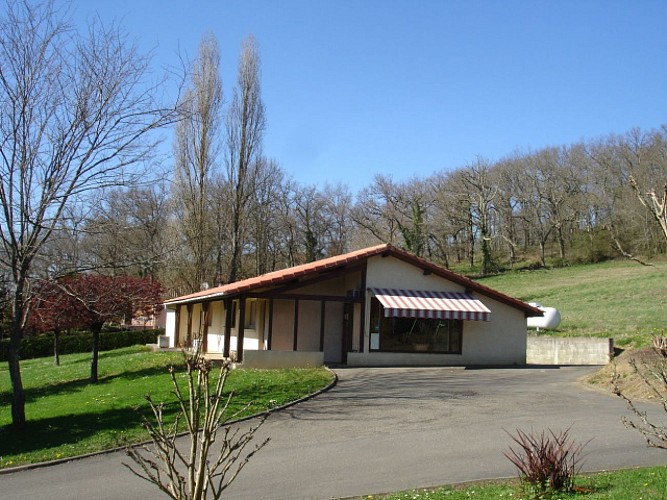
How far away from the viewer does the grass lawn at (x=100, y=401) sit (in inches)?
480

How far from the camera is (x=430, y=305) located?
22.4 m

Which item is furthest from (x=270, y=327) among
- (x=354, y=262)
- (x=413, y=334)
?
(x=413, y=334)

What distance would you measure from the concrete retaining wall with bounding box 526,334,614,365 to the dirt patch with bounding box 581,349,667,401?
591 centimetres

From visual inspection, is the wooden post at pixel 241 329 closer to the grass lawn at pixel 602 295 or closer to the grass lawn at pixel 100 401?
the grass lawn at pixel 100 401

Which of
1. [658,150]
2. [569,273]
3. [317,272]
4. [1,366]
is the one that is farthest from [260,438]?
[658,150]

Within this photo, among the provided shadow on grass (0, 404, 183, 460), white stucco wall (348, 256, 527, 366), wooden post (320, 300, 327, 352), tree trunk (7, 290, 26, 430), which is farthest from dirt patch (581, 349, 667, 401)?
tree trunk (7, 290, 26, 430)

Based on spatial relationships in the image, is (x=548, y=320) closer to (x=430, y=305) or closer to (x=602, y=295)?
(x=602, y=295)

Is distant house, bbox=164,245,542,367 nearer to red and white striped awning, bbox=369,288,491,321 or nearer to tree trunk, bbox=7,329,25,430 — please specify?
red and white striped awning, bbox=369,288,491,321

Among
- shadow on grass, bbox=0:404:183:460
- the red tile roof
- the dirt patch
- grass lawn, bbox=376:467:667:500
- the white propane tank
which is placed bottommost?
shadow on grass, bbox=0:404:183:460

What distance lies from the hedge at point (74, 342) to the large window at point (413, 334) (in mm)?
21703

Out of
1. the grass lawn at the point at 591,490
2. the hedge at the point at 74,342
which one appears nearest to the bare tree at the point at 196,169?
the hedge at the point at 74,342

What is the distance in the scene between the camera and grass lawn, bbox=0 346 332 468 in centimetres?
1219

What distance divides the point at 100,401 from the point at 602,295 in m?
30.3

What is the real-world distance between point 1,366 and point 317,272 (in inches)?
742
